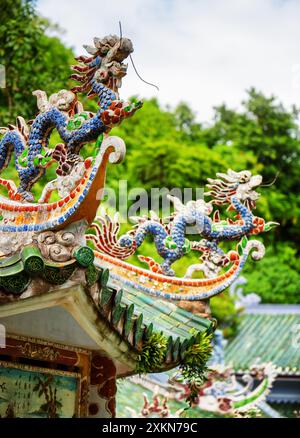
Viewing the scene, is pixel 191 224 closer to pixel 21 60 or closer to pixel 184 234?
pixel 184 234

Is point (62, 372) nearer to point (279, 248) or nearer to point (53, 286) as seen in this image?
point (53, 286)

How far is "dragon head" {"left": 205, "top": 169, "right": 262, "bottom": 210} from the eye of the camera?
29.8ft

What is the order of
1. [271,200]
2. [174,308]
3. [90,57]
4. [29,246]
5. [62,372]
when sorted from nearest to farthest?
[29,246], [90,57], [62,372], [174,308], [271,200]

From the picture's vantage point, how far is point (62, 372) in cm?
680

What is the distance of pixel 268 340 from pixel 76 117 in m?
16.6

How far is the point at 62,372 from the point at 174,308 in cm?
154

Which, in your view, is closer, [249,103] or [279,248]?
[279,248]

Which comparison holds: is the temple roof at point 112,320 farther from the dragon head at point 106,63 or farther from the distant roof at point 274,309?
the distant roof at point 274,309

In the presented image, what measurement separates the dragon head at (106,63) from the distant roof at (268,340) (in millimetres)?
14156

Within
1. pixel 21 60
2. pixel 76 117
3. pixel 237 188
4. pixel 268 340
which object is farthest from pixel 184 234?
pixel 268 340

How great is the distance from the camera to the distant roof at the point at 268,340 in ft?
66.4

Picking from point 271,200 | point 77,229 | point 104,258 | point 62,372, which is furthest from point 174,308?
point 271,200

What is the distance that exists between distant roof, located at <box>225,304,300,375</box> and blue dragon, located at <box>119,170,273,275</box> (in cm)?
1092

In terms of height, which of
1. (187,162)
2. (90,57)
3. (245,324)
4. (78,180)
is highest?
(187,162)
